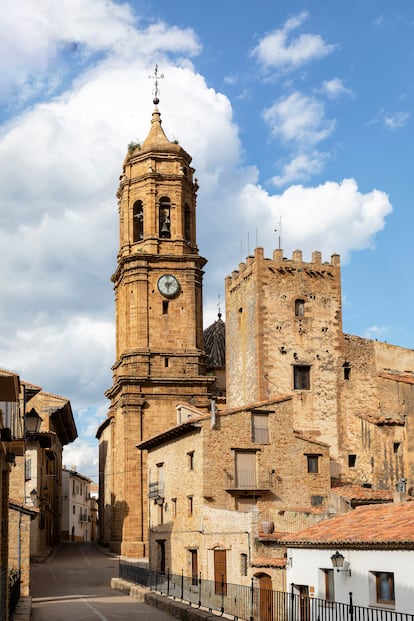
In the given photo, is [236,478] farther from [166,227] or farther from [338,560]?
[166,227]

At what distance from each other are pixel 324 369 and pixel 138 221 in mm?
23487

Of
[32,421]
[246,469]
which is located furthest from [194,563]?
[32,421]

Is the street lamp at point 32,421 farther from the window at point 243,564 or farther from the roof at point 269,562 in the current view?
the window at point 243,564

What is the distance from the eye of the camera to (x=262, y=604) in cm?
2650

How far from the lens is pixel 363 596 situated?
73.3 feet

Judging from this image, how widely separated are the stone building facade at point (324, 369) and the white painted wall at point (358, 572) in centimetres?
1761

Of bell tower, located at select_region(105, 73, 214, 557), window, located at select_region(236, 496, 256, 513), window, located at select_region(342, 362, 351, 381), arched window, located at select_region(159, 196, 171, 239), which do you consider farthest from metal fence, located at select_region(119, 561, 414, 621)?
arched window, located at select_region(159, 196, 171, 239)

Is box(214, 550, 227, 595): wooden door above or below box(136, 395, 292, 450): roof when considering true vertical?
below

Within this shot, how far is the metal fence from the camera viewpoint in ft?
70.3

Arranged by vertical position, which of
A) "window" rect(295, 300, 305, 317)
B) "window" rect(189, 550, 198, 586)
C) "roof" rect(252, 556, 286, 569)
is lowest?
"window" rect(189, 550, 198, 586)

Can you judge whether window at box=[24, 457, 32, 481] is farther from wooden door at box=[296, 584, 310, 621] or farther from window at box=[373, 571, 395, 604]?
window at box=[373, 571, 395, 604]

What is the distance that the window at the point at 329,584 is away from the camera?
24.0 m

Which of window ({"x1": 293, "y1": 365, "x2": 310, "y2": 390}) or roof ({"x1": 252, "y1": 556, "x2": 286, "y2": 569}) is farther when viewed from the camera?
window ({"x1": 293, "y1": 365, "x2": 310, "y2": 390})

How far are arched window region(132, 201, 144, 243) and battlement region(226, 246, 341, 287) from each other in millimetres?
17789
